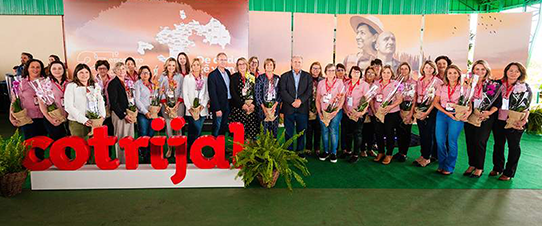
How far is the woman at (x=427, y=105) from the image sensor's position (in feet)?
13.6

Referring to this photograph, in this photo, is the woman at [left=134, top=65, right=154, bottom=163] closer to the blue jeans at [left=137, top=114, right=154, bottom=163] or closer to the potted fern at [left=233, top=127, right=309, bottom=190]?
the blue jeans at [left=137, top=114, right=154, bottom=163]

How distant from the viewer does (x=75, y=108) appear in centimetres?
354

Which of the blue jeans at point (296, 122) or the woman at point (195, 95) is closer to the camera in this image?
the woman at point (195, 95)

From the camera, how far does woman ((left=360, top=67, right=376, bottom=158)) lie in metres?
4.61

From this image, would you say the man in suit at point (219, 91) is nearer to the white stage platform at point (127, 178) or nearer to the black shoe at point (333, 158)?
the white stage platform at point (127, 178)

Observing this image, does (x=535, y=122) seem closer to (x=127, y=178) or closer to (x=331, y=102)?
(x=331, y=102)

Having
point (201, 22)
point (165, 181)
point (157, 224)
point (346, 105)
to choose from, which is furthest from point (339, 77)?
point (201, 22)

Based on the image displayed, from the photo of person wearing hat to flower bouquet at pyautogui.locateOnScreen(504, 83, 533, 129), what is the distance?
13.0 ft

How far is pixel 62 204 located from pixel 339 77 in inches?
146

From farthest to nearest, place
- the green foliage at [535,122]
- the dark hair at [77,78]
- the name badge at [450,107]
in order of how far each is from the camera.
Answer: the green foliage at [535,122] → the name badge at [450,107] → the dark hair at [77,78]

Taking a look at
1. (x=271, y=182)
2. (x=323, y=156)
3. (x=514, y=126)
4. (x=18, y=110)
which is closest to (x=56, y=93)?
(x=18, y=110)

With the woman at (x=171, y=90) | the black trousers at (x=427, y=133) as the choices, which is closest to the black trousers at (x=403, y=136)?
the black trousers at (x=427, y=133)

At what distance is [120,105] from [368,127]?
11.4ft

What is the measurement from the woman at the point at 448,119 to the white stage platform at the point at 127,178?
2.60 m
